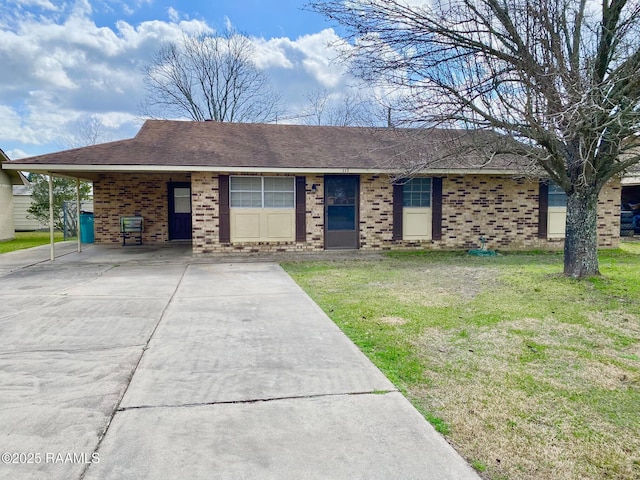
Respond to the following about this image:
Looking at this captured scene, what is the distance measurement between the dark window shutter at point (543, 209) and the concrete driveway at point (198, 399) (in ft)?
33.3

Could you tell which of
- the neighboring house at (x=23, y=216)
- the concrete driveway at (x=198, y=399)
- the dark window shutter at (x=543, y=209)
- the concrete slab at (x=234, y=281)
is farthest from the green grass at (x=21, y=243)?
the dark window shutter at (x=543, y=209)

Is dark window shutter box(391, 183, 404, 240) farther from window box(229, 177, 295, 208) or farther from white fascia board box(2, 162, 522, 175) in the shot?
window box(229, 177, 295, 208)

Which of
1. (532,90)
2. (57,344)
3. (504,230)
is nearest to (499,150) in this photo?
(532,90)

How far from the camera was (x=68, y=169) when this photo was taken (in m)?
10.2

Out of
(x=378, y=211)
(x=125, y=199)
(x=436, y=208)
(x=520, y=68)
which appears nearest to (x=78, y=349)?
(x=520, y=68)

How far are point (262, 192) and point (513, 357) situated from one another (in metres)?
9.06

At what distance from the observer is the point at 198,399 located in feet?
10.4

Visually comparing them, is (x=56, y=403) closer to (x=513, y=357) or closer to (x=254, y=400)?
(x=254, y=400)

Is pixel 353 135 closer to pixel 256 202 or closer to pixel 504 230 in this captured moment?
pixel 256 202

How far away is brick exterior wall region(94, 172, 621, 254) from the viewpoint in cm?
1188

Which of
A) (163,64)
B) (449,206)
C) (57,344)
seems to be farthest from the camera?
(163,64)

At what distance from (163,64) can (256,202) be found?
69.0ft

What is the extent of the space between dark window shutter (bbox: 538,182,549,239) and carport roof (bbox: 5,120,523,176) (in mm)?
1826

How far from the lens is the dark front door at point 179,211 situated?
15.0m
